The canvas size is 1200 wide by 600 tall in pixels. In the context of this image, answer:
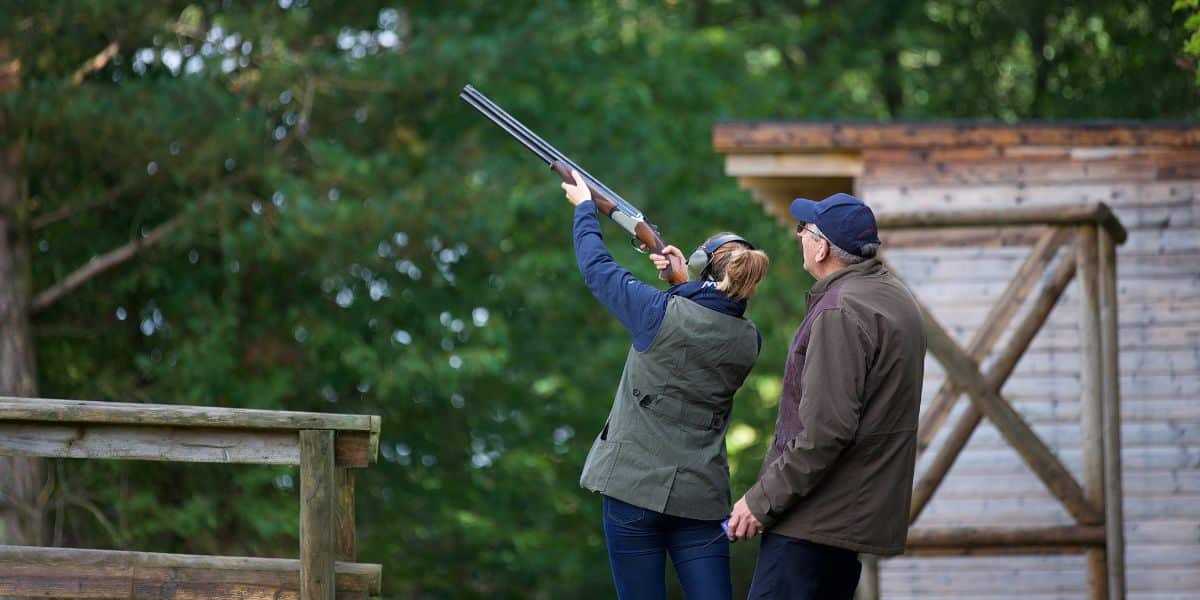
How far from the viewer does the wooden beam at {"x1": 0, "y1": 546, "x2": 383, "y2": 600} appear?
152 inches

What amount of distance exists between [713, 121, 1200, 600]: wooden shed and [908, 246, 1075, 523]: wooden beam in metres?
1.25

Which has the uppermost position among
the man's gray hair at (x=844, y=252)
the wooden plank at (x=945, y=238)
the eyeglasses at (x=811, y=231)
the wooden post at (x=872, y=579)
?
the wooden plank at (x=945, y=238)

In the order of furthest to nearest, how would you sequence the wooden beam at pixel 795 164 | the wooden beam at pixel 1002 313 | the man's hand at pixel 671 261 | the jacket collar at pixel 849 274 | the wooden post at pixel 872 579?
the wooden beam at pixel 795 164 < the wooden post at pixel 872 579 < the wooden beam at pixel 1002 313 < the man's hand at pixel 671 261 < the jacket collar at pixel 849 274

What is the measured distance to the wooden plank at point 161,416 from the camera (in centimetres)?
377

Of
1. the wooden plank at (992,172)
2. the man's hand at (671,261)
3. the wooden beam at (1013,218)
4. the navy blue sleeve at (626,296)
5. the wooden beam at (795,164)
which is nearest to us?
the navy blue sleeve at (626,296)

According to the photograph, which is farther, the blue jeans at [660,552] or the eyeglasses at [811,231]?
the blue jeans at [660,552]

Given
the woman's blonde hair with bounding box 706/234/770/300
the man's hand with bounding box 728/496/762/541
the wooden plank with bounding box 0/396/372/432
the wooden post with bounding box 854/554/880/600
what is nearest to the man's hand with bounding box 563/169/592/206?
the woman's blonde hair with bounding box 706/234/770/300

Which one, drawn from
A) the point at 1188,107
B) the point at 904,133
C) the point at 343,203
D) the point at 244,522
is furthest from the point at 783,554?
the point at 1188,107

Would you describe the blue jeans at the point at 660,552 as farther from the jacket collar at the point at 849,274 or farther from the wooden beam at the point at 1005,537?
the wooden beam at the point at 1005,537

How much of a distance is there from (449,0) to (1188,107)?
7067 millimetres

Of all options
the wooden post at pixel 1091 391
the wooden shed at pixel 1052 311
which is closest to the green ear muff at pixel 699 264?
the wooden post at pixel 1091 391

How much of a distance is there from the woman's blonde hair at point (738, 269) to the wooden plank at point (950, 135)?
3648 mm

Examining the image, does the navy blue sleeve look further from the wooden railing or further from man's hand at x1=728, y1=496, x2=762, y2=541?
the wooden railing

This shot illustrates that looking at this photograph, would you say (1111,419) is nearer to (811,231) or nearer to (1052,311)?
(1052,311)
